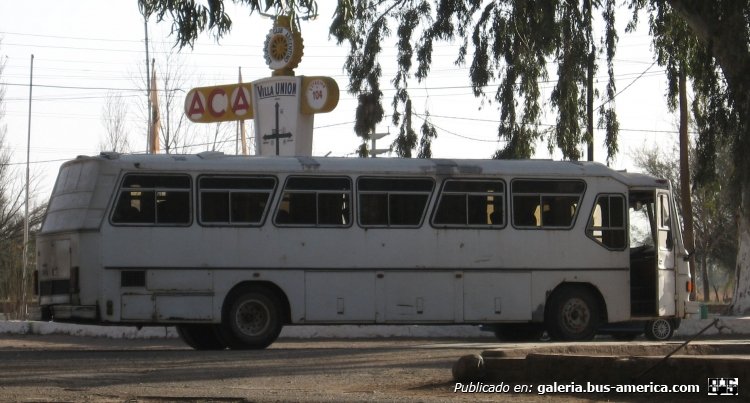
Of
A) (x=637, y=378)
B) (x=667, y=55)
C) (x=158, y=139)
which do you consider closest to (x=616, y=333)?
(x=667, y=55)

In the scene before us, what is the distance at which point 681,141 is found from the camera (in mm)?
38875

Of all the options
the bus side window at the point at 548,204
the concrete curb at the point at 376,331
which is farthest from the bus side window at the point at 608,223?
the concrete curb at the point at 376,331

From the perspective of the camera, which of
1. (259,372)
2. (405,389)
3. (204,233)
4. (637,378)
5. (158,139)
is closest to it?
(637,378)

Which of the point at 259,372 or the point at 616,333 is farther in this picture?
the point at 616,333

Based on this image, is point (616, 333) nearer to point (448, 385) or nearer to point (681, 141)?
point (448, 385)

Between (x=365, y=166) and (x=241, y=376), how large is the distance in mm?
6520

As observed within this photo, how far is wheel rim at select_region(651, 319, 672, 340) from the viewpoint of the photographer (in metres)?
20.9

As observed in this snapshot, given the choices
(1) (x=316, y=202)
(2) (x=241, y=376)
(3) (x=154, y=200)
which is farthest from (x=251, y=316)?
(2) (x=241, y=376)

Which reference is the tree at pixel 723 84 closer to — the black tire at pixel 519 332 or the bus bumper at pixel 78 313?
the black tire at pixel 519 332

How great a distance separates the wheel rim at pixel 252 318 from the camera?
61.1ft

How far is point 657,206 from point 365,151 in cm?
1024

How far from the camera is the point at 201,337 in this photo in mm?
19500

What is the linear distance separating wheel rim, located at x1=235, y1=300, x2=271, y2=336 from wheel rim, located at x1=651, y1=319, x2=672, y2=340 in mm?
6641

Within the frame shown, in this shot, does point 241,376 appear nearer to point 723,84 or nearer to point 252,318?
point 252,318
